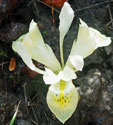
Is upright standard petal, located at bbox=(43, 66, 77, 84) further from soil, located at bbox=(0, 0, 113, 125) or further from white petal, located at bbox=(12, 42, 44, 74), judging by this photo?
soil, located at bbox=(0, 0, 113, 125)

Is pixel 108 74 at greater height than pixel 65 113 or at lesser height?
lesser

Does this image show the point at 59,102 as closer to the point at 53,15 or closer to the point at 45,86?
the point at 45,86

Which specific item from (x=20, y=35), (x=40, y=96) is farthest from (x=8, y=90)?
(x=20, y=35)

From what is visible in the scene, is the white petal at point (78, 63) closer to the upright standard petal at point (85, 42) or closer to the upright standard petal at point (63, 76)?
the upright standard petal at point (63, 76)

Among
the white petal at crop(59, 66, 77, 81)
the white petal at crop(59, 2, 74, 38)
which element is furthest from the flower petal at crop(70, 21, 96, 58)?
the white petal at crop(59, 66, 77, 81)

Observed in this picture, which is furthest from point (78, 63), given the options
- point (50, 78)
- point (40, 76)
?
point (40, 76)

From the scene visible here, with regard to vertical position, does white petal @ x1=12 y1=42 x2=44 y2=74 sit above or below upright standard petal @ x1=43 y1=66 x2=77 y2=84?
above
